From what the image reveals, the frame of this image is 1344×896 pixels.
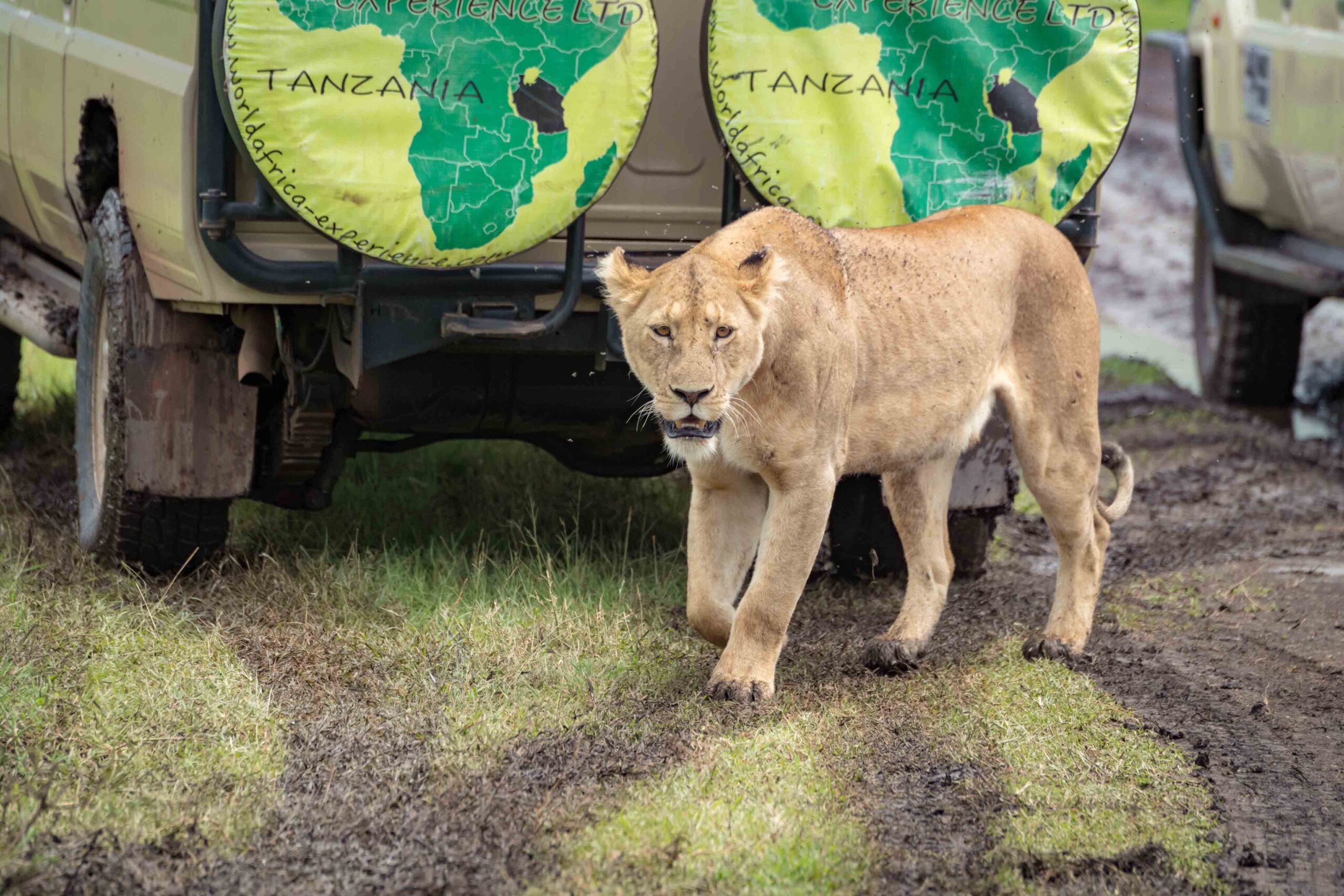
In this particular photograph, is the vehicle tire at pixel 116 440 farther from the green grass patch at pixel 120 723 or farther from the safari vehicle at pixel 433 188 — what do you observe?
the green grass patch at pixel 120 723

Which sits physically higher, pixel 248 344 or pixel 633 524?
pixel 248 344

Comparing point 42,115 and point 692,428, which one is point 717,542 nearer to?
point 692,428

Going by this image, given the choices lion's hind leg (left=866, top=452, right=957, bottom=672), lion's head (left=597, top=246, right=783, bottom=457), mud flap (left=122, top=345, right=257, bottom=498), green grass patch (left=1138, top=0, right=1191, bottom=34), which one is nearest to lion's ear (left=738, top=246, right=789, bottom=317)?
lion's head (left=597, top=246, right=783, bottom=457)

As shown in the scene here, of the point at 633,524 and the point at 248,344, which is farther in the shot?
the point at 633,524

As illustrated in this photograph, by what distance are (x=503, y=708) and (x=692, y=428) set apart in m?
0.81

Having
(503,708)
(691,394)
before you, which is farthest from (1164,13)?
(503,708)

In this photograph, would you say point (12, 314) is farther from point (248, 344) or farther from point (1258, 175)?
point (1258, 175)

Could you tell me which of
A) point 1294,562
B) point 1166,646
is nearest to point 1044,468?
point 1166,646

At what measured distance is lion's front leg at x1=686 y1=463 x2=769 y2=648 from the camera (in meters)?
4.37

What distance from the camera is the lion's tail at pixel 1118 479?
5.05 m

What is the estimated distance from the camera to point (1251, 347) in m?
9.11

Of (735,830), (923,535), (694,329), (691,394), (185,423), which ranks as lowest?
(735,830)

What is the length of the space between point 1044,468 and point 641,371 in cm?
136

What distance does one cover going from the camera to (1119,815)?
364 cm
